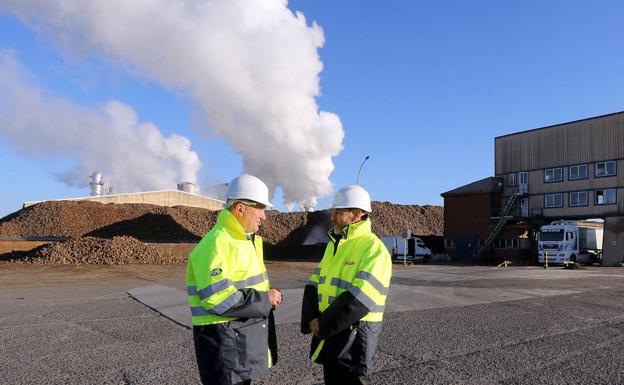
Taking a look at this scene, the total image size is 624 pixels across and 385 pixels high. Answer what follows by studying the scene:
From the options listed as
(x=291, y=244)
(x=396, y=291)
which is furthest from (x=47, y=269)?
(x=291, y=244)

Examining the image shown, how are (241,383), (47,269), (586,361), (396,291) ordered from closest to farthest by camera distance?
(241,383)
(586,361)
(396,291)
(47,269)

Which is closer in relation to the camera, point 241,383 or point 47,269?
point 241,383

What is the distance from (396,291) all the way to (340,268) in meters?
13.4

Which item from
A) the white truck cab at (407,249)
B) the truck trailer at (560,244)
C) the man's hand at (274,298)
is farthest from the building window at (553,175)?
the man's hand at (274,298)

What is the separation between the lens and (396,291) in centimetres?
1673

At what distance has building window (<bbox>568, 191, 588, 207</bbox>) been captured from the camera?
41181mm

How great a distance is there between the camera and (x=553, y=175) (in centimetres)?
4297

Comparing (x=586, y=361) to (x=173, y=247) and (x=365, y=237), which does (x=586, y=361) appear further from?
(x=173, y=247)

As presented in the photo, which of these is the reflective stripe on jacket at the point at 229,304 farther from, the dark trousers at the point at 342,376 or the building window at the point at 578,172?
the building window at the point at 578,172

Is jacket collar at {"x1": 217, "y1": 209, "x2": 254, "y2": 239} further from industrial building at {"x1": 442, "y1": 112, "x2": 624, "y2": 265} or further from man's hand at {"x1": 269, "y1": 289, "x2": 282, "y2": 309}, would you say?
industrial building at {"x1": 442, "y1": 112, "x2": 624, "y2": 265}

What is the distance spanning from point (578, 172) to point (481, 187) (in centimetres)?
821

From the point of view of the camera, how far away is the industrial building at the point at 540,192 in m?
39.4

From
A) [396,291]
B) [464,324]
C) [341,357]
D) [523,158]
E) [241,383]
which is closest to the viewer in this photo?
[241,383]

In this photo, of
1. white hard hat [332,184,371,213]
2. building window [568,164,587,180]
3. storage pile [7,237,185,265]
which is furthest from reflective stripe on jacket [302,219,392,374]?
building window [568,164,587,180]
